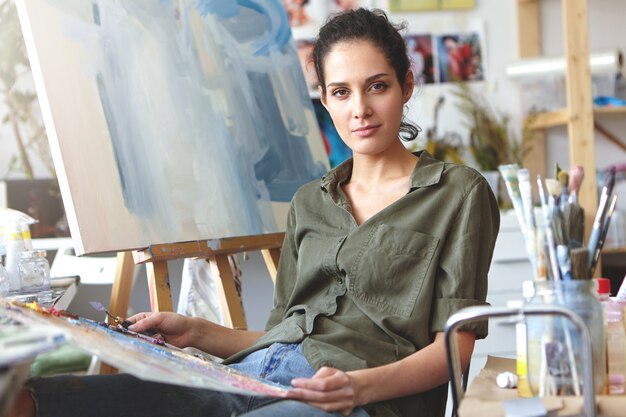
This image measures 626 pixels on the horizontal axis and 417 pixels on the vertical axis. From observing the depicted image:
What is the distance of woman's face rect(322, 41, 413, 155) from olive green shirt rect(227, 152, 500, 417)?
0.31ft

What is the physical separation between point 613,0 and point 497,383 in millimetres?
3246

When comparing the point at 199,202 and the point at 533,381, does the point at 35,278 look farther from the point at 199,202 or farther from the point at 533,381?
the point at 533,381

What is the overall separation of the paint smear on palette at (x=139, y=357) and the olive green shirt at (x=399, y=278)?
0.20m

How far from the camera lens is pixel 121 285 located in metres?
2.18

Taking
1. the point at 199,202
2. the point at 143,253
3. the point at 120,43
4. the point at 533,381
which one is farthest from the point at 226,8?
the point at 533,381

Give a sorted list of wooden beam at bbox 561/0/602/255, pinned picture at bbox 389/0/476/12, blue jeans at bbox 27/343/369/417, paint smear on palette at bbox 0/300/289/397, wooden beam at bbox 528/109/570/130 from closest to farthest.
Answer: paint smear on palette at bbox 0/300/289/397 < blue jeans at bbox 27/343/369/417 < wooden beam at bbox 561/0/602/255 < wooden beam at bbox 528/109/570/130 < pinned picture at bbox 389/0/476/12

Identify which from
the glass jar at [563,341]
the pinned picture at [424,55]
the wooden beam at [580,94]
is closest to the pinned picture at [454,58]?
the pinned picture at [424,55]

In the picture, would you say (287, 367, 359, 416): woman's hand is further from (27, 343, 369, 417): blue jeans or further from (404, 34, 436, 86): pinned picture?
(404, 34, 436, 86): pinned picture

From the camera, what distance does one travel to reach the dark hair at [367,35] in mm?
1535

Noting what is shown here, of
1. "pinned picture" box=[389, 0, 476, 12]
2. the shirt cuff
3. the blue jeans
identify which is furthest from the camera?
"pinned picture" box=[389, 0, 476, 12]

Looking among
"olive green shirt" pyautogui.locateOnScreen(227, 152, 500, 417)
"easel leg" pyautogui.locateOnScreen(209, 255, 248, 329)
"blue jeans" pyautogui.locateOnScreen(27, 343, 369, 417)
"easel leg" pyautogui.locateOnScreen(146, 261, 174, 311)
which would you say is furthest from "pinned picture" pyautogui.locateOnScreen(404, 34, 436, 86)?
"blue jeans" pyautogui.locateOnScreen(27, 343, 369, 417)

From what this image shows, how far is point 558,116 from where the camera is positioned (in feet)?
12.1

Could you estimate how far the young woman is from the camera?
1.26m

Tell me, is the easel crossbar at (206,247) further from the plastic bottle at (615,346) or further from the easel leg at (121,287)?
the plastic bottle at (615,346)
